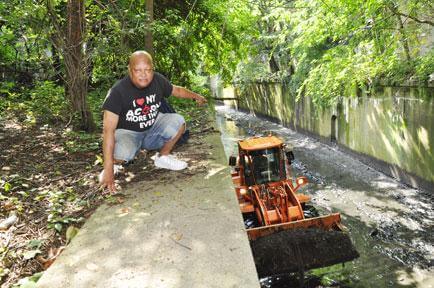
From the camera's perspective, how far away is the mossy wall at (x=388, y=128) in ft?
32.2

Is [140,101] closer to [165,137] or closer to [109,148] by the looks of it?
[165,137]

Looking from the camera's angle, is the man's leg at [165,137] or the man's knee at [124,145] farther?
the man's leg at [165,137]

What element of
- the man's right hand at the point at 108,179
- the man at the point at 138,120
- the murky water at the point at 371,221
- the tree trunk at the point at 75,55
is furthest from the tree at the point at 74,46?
the murky water at the point at 371,221

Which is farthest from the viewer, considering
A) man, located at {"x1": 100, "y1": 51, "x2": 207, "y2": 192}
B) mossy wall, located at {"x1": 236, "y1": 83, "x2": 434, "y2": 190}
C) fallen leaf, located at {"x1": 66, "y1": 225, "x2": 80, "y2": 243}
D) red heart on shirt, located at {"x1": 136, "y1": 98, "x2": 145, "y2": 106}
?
mossy wall, located at {"x1": 236, "y1": 83, "x2": 434, "y2": 190}

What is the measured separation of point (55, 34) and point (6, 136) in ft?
7.21

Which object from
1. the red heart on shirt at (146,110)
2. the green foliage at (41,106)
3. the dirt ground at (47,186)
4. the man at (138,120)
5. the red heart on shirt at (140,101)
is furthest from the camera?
the green foliage at (41,106)

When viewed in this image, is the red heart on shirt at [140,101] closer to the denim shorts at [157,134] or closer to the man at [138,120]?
the man at [138,120]

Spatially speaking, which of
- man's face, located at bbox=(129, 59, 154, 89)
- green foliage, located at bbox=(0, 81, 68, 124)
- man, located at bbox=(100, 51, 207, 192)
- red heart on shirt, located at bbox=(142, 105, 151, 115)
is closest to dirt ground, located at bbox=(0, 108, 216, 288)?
man, located at bbox=(100, 51, 207, 192)

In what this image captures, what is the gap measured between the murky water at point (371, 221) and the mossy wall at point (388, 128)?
488 millimetres

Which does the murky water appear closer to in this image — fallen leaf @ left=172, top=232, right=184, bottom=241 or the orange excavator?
the orange excavator

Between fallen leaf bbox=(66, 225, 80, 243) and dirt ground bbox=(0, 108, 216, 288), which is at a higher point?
dirt ground bbox=(0, 108, 216, 288)

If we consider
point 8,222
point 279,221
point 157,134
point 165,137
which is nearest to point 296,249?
point 279,221

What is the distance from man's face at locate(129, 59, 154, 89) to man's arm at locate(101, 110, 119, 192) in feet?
1.73

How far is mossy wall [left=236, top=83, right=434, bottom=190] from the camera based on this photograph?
9812 mm
